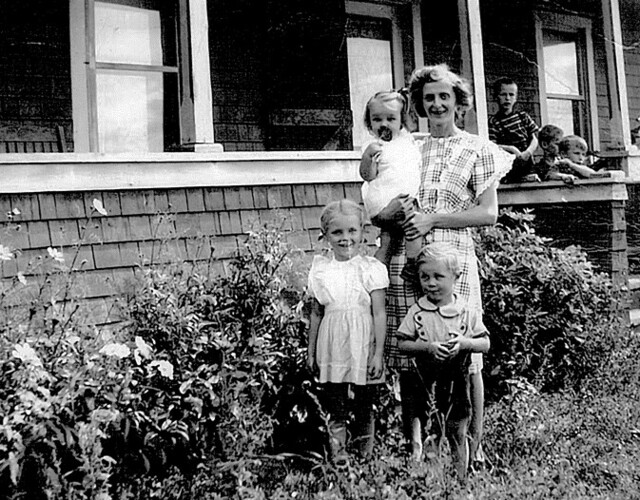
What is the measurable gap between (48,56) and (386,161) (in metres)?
4.39

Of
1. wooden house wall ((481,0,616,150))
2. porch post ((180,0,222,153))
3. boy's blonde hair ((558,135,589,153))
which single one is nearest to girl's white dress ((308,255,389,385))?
porch post ((180,0,222,153))

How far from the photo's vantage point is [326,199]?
7.25m

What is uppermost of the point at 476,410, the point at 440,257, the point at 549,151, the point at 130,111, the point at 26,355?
the point at 130,111

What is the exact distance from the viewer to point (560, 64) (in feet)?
39.5

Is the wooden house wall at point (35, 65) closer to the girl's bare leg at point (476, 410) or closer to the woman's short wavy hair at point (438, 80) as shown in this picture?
the woman's short wavy hair at point (438, 80)

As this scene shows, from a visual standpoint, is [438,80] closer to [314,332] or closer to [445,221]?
[445,221]

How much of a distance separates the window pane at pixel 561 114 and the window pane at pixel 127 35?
595cm

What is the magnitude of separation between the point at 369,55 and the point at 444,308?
21.8 ft

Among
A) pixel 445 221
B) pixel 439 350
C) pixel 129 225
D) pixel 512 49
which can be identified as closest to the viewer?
pixel 439 350

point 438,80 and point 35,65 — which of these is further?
point 35,65

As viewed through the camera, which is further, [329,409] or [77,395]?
[329,409]

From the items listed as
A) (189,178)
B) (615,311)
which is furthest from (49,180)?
(615,311)

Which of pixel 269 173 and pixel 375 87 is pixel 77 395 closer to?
pixel 269 173

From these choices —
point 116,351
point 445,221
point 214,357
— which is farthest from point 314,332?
point 116,351
